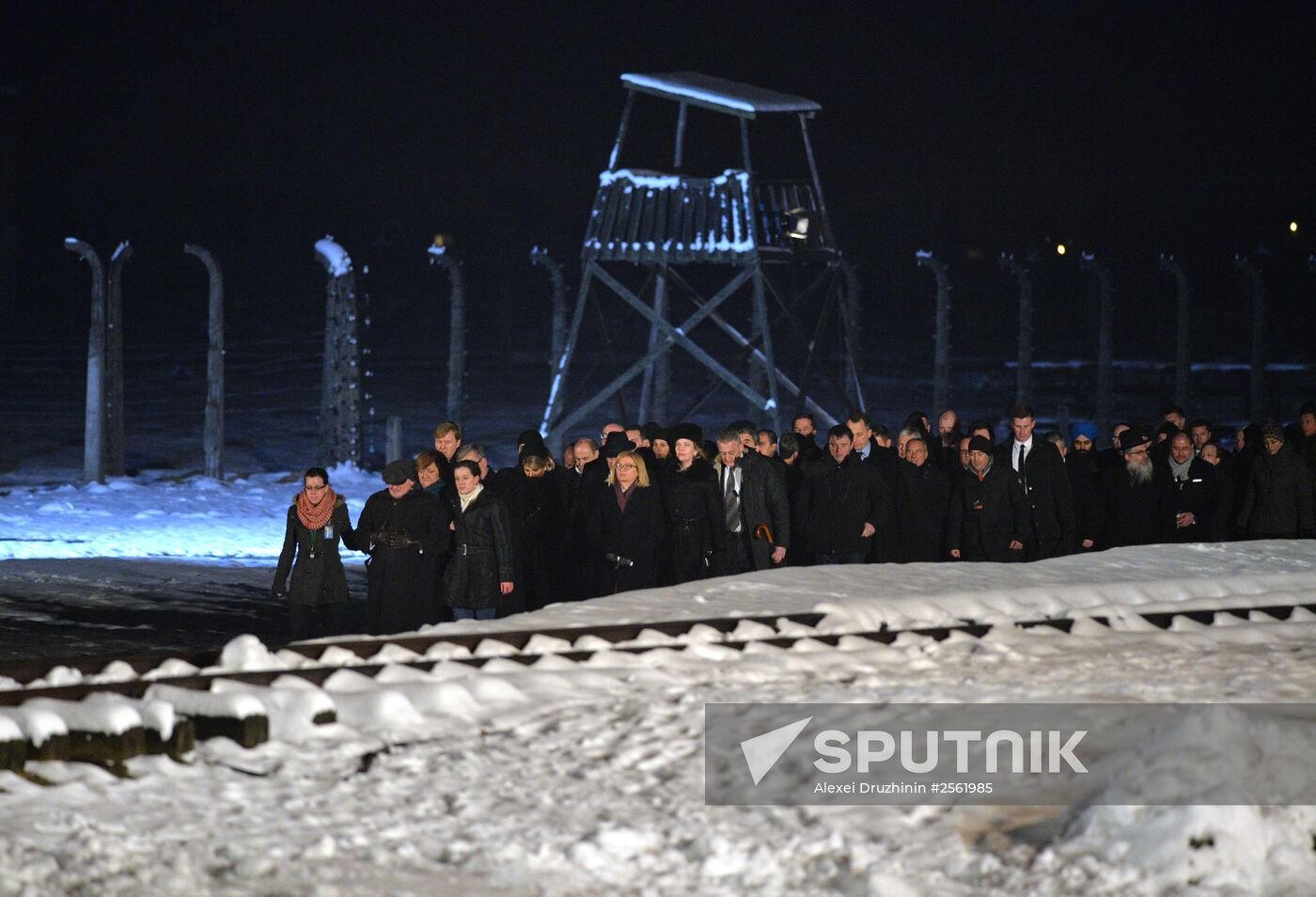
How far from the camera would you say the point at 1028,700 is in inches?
262

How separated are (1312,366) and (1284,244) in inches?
789

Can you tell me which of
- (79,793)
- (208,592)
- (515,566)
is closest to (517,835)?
(79,793)

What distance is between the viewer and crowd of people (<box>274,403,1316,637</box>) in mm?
9578

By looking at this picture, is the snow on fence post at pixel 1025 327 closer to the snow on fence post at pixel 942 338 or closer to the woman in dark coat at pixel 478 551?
the snow on fence post at pixel 942 338

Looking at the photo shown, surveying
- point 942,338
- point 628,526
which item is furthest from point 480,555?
point 942,338

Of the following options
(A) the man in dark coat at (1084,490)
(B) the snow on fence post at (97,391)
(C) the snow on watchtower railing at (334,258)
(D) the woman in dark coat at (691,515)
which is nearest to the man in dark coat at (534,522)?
(D) the woman in dark coat at (691,515)

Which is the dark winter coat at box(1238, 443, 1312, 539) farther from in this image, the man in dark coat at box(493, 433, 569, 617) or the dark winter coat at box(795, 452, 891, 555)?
the man in dark coat at box(493, 433, 569, 617)

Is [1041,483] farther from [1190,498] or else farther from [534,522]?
[534,522]

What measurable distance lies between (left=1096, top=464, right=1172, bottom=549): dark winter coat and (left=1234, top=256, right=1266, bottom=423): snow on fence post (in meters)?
7.58

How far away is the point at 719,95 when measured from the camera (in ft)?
62.5

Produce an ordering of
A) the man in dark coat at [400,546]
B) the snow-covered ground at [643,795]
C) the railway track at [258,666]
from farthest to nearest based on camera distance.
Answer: the man in dark coat at [400,546]
the railway track at [258,666]
the snow-covered ground at [643,795]

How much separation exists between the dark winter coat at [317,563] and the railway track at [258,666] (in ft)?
6.48

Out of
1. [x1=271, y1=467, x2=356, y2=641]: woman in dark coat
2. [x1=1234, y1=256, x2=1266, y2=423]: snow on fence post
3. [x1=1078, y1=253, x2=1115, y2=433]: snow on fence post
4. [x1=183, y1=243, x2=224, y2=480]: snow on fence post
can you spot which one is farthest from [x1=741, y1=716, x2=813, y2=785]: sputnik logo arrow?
[x1=1234, y1=256, x2=1266, y2=423]: snow on fence post

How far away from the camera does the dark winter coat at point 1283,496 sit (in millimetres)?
11945
